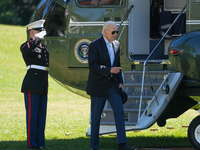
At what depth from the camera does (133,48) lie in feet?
22.3

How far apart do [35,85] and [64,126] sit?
3006 millimetres

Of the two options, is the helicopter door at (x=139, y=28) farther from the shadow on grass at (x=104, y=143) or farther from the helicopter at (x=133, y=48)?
the shadow on grass at (x=104, y=143)

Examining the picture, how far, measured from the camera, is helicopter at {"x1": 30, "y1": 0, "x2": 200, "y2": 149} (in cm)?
541

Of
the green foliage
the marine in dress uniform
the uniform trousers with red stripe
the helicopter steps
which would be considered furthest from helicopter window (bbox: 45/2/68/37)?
the green foliage

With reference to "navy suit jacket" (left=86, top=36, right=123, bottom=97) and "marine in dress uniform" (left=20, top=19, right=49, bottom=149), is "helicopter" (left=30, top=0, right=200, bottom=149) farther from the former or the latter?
"marine in dress uniform" (left=20, top=19, right=49, bottom=149)

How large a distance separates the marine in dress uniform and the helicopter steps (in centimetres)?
73

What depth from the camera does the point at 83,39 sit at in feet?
21.8

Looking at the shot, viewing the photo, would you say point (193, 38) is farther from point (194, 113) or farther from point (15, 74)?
point (15, 74)

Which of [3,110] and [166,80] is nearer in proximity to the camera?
[166,80]

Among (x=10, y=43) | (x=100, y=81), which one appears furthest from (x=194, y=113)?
(x=10, y=43)

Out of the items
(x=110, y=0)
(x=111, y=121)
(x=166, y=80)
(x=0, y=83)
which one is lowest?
(x=0, y=83)

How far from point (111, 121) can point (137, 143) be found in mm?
1020

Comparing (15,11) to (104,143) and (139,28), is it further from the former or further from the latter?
(104,143)

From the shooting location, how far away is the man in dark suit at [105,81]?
487 centimetres
